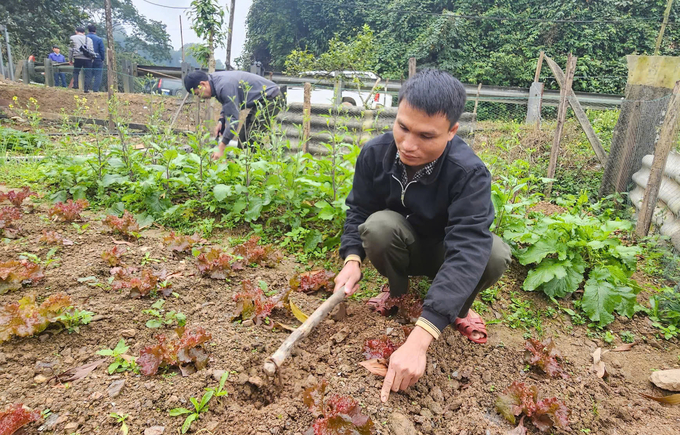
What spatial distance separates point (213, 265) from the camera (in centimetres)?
296

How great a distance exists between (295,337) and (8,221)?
296 centimetres

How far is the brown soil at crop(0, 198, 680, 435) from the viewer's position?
177 centimetres

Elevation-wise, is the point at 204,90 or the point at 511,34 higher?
the point at 511,34

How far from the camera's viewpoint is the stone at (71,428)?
162 cm

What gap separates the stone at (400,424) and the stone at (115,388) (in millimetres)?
1198

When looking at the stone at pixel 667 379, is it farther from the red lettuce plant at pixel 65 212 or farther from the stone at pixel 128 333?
the red lettuce plant at pixel 65 212

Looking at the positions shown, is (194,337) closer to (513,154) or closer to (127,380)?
(127,380)

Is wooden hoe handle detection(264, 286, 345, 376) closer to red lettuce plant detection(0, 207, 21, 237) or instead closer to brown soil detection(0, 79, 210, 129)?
red lettuce plant detection(0, 207, 21, 237)

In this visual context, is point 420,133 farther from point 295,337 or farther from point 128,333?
point 128,333

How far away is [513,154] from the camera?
26.2ft

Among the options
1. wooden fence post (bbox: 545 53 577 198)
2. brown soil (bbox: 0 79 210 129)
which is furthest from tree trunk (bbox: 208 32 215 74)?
wooden fence post (bbox: 545 53 577 198)

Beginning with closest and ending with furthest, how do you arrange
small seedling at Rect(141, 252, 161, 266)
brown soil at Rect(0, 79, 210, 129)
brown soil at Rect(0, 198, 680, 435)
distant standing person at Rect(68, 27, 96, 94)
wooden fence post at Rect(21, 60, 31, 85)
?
brown soil at Rect(0, 198, 680, 435) → small seedling at Rect(141, 252, 161, 266) → brown soil at Rect(0, 79, 210, 129) → distant standing person at Rect(68, 27, 96, 94) → wooden fence post at Rect(21, 60, 31, 85)

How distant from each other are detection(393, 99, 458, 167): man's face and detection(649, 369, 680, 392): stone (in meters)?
1.83

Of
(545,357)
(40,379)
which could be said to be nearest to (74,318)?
(40,379)
